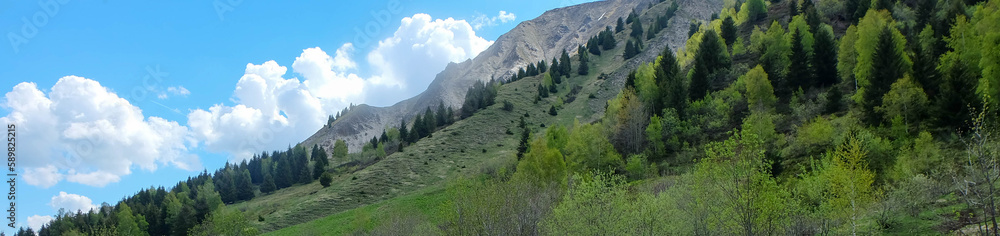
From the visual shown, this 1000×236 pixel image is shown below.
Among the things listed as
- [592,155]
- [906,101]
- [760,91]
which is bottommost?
[906,101]

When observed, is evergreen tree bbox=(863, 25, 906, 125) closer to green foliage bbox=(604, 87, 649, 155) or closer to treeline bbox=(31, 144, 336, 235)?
green foliage bbox=(604, 87, 649, 155)

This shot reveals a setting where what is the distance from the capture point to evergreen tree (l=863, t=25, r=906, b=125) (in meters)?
49.9

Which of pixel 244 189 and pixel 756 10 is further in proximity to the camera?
pixel 244 189

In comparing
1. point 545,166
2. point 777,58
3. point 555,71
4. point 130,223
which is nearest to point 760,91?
point 777,58

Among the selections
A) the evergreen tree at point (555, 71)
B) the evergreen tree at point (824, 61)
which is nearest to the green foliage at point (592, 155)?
the evergreen tree at point (824, 61)

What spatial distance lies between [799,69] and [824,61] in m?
3.27

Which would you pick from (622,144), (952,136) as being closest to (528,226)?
(952,136)

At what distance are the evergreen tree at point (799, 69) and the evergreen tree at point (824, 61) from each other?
44.5 inches

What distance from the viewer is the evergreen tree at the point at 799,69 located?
73.1 metres

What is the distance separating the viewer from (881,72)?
51.9 metres

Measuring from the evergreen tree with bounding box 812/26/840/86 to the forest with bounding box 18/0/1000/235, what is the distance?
7.7 inches

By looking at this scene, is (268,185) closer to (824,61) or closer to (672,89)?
(672,89)

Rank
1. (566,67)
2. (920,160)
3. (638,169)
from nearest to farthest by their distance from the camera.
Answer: (920,160) → (638,169) → (566,67)

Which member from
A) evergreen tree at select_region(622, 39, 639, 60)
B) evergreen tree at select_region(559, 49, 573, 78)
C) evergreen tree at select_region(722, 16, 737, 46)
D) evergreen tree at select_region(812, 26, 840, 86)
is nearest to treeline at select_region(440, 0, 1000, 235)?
evergreen tree at select_region(812, 26, 840, 86)
